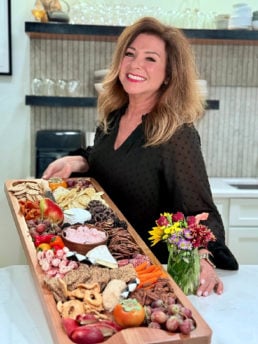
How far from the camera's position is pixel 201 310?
4.16 feet

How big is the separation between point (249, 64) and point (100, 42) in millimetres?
1004

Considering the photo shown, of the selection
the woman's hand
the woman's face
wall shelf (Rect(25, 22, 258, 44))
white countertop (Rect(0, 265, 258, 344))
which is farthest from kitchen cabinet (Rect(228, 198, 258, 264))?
the woman's hand

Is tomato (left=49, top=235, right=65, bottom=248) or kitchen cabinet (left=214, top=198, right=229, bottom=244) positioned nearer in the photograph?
tomato (left=49, top=235, right=65, bottom=248)

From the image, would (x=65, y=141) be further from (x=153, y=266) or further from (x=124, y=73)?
(x=153, y=266)

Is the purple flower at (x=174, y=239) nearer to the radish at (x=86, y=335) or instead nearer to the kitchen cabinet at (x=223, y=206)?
the radish at (x=86, y=335)

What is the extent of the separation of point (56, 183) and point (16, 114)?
4.38 ft

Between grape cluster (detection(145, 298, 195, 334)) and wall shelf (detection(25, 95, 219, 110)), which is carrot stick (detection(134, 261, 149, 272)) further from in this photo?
wall shelf (detection(25, 95, 219, 110))

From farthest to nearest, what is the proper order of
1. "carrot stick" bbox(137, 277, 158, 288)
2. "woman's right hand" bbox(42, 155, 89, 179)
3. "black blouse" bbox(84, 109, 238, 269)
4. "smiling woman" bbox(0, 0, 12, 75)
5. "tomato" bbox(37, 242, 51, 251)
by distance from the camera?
"smiling woman" bbox(0, 0, 12, 75), "woman's right hand" bbox(42, 155, 89, 179), "black blouse" bbox(84, 109, 238, 269), "tomato" bbox(37, 242, 51, 251), "carrot stick" bbox(137, 277, 158, 288)

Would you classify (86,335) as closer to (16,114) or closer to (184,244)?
(184,244)

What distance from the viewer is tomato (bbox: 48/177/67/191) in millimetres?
1855

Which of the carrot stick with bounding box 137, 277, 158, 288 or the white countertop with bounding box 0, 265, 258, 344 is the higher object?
the carrot stick with bounding box 137, 277, 158, 288

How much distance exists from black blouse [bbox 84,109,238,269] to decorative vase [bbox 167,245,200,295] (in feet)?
0.76

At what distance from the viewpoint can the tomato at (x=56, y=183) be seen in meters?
1.86

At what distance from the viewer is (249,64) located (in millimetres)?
3266
